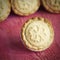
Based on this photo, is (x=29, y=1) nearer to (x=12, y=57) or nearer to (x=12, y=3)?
(x=12, y=3)

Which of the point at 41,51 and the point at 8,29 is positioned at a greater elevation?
the point at 8,29

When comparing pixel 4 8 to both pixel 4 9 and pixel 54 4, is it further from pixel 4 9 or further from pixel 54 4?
pixel 54 4

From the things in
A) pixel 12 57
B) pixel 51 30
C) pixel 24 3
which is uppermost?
pixel 24 3

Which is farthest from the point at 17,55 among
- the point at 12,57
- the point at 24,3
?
the point at 24,3

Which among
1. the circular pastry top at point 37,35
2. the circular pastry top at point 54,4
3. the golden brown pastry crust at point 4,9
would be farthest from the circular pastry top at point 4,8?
the circular pastry top at point 54,4

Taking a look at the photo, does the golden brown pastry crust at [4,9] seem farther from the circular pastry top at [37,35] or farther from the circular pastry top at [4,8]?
the circular pastry top at [37,35]

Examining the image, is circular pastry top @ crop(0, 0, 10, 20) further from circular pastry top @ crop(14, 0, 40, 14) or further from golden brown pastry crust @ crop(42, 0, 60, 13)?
golden brown pastry crust @ crop(42, 0, 60, 13)

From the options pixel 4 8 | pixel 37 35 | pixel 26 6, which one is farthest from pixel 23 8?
pixel 37 35
